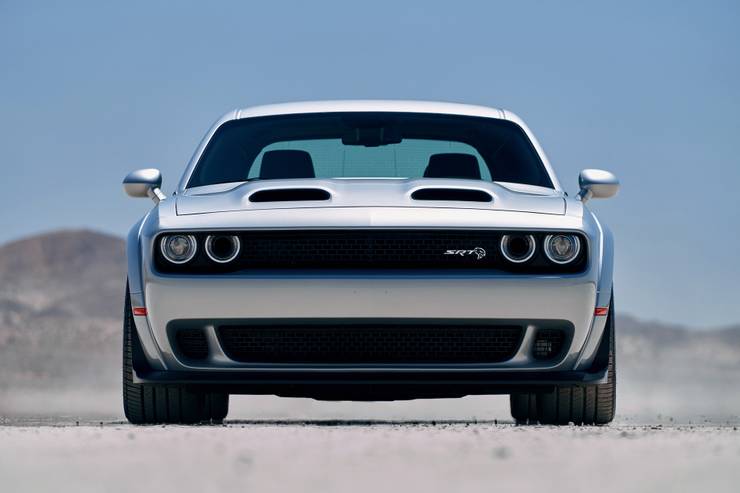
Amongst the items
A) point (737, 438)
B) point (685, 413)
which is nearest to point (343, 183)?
point (737, 438)

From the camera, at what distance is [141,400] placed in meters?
6.41

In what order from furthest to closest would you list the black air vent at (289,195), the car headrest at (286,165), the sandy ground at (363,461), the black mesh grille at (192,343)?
the car headrest at (286,165)
the black air vent at (289,195)
the black mesh grille at (192,343)
the sandy ground at (363,461)

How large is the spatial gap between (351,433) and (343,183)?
1.41m

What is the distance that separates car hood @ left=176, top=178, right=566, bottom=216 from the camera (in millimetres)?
5887

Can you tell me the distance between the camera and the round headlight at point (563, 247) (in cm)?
582

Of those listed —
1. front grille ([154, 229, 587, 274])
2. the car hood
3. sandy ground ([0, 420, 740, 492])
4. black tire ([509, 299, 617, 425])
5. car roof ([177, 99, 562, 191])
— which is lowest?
black tire ([509, 299, 617, 425])

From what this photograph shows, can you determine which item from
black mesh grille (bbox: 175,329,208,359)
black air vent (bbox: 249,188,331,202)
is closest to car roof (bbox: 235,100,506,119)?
black air vent (bbox: 249,188,331,202)

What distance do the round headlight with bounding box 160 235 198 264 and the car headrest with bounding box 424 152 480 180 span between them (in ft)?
5.67

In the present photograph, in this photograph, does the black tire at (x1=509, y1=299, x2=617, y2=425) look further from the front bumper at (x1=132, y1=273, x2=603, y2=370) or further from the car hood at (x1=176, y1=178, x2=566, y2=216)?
the car hood at (x1=176, y1=178, x2=566, y2=216)

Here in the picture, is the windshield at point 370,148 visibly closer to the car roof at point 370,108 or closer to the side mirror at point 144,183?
the car roof at point 370,108

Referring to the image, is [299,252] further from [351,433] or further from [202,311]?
[351,433]

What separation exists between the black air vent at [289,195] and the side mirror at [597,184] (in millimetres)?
1611

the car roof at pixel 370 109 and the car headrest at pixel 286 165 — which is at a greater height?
the car roof at pixel 370 109

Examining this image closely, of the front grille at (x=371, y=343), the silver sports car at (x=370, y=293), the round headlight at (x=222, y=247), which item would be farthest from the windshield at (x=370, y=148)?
the front grille at (x=371, y=343)
